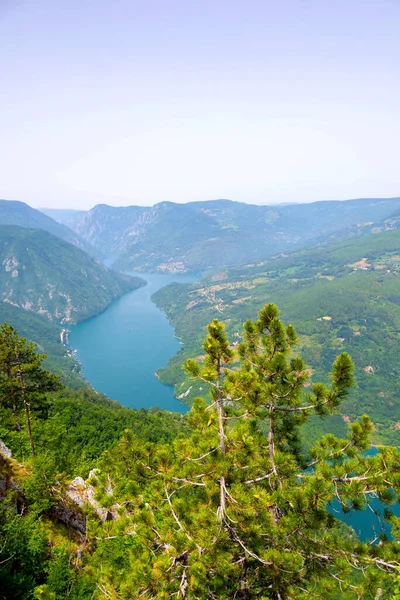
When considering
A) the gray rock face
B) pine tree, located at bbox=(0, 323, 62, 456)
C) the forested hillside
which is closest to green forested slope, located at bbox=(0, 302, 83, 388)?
the forested hillside

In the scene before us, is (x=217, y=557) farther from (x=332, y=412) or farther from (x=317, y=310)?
(x=317, y=310)

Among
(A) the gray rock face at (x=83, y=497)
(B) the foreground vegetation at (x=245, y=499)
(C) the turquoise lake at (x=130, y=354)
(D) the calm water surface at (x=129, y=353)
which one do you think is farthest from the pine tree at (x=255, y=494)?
(D) the calm water surface at (x=129, y=353)

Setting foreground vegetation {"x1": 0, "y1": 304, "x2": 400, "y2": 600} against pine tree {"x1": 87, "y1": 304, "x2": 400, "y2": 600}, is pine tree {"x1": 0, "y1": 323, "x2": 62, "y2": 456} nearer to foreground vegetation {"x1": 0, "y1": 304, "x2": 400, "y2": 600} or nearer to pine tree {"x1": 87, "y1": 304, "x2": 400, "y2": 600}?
foreground vegetation {"x1": 0, "y1": 304, "x2": 400, "y2": 600}

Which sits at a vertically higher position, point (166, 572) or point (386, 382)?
point (166, 572)

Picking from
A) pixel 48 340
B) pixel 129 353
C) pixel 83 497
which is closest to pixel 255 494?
pixel 83 497

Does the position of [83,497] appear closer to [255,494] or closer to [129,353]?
[255,494]

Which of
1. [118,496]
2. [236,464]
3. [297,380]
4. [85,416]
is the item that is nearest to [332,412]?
[297,380]
